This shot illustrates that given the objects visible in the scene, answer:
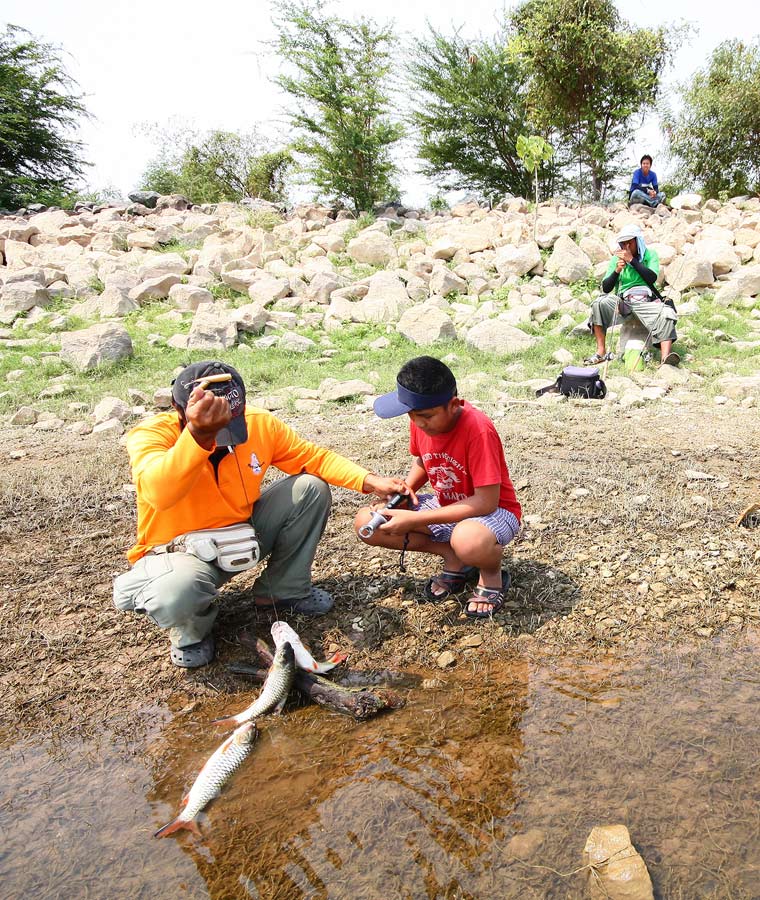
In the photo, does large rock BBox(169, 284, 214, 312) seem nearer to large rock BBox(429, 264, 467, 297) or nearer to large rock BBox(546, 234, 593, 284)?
large rock BBox(429, 264, 467, 297)

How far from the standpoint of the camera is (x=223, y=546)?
281 centimetres

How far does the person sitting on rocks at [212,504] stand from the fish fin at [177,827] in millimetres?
802

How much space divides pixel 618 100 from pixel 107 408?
44.6 ft

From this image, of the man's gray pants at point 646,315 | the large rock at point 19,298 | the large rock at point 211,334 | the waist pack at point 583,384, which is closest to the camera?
the waist pack at point 583,384

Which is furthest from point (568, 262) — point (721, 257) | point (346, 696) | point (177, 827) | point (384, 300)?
point (177, 827)

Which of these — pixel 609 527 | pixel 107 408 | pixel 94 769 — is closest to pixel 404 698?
pixel 94 769

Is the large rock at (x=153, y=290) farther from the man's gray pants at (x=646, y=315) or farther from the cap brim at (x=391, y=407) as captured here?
the cap brim at (x=391, y=407)

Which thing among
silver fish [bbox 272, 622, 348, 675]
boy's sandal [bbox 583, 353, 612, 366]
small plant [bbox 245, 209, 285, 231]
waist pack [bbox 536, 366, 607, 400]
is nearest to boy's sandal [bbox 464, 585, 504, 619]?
silver fish [bbox 272, 622, 348, 675]

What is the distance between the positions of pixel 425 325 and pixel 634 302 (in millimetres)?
2367

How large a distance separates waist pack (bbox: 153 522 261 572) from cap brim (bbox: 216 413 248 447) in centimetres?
39

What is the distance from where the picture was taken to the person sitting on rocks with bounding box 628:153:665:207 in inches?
486

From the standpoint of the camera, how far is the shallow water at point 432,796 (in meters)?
1.82

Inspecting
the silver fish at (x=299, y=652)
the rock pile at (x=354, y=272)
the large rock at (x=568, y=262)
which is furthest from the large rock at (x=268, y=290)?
the silver fish at (x=299, y=652)

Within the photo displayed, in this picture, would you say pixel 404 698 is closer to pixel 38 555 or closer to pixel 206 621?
pixel 206 621
